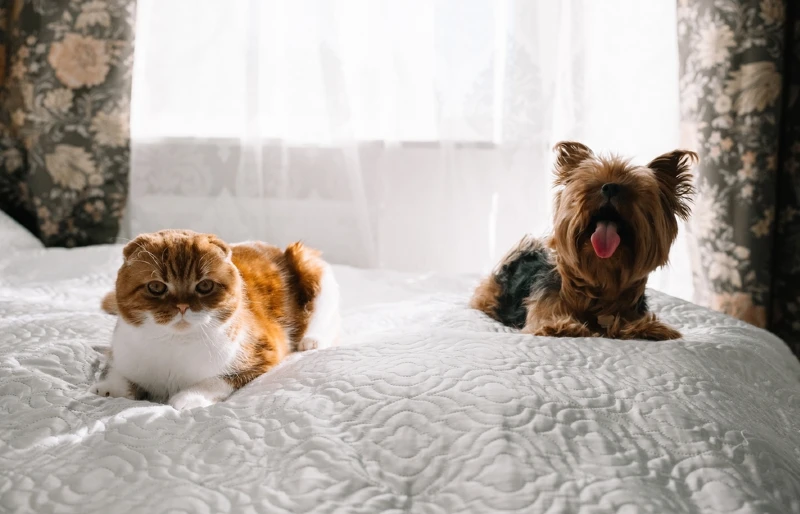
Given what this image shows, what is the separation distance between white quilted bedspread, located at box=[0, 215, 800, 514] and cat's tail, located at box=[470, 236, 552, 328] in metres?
0.38

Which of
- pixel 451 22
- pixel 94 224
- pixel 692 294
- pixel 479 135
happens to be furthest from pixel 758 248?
pixel 94 224

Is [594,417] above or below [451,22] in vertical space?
below

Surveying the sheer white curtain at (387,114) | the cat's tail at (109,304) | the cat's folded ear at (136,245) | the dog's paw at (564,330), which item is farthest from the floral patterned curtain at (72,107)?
the dog's paw at (564,330)

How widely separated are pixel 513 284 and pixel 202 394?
2.81ft

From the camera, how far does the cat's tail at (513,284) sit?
1653 millimetres

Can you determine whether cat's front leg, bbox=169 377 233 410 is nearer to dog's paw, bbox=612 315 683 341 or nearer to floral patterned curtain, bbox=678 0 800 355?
dog's paw, bbox=612 315 683 341

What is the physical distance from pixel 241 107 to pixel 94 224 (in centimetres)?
74

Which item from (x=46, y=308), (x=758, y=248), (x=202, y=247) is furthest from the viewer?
(x=758, y=248)

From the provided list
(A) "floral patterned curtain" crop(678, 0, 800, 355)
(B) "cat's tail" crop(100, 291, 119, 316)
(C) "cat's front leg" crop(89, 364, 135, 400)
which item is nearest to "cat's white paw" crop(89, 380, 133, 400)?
(C) "cat's front leg" crop(89, 364, 135, 400)

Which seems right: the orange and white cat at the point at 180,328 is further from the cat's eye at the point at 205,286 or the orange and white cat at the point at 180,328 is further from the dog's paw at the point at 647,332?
the dog's paw at the point at 647,332

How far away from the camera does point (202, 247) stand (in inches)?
45.3

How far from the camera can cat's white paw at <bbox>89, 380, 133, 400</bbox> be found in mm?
1093

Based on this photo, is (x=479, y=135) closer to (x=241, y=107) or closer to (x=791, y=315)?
(x=241, y=107)

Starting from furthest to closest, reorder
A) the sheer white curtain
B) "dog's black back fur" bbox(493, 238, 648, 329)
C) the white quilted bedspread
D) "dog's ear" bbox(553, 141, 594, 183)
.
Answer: the sheer white curtain, "dog's black back fur" bbox(493, 238, 648, 329), "dog's ear" bbox(553, 141, 594, 183), the white quilted bedspread
